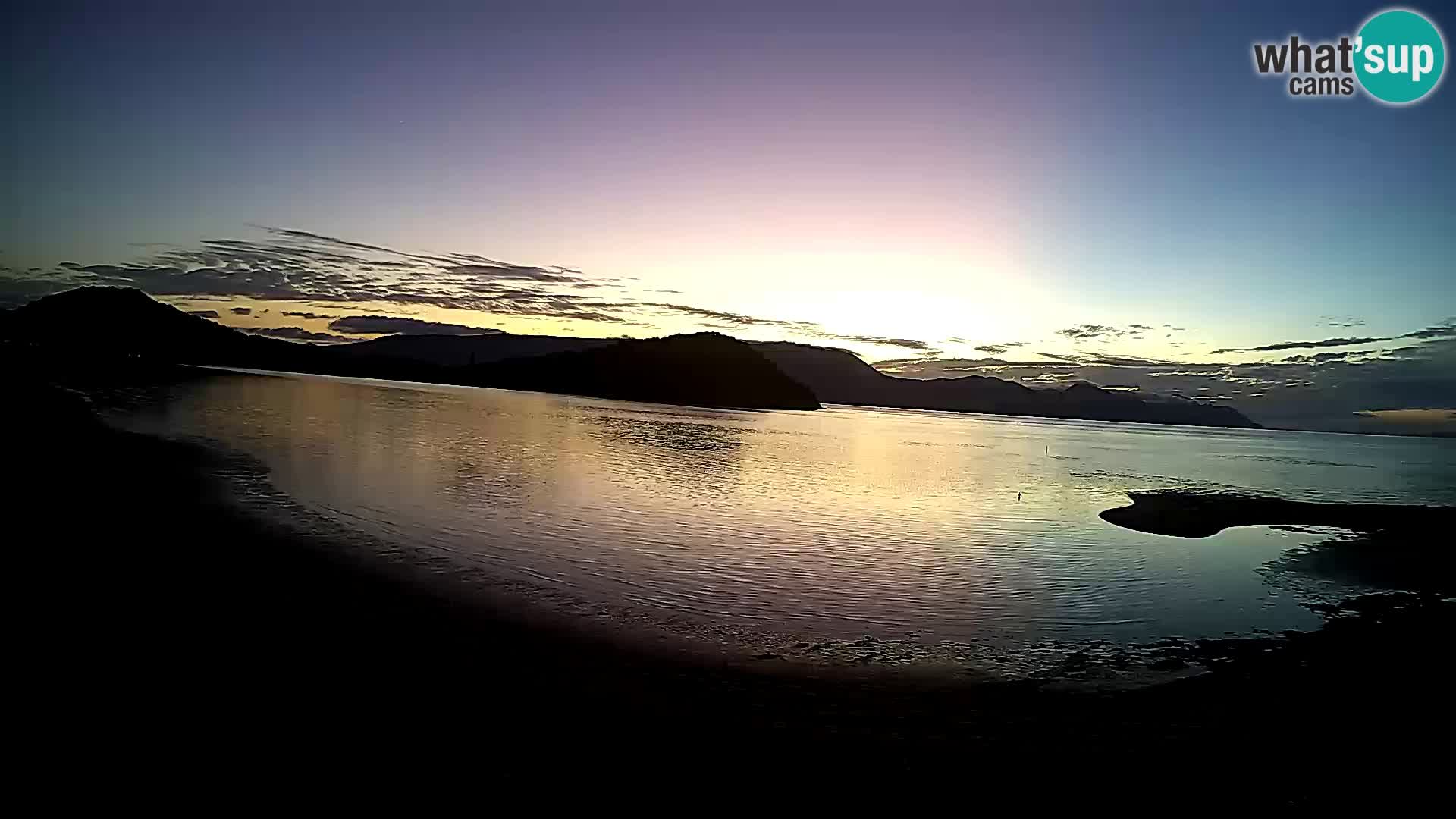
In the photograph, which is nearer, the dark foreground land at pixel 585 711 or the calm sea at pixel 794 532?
the dark foreground land at pixel 585 711

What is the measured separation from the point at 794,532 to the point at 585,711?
1562cm

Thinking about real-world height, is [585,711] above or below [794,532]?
above

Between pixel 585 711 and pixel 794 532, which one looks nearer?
pixel 585 711

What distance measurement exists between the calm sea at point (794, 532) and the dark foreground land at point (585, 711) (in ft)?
9.70

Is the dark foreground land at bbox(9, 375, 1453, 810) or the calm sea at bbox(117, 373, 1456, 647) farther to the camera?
the calm sea at bbox(117, 373, 1456, 647)

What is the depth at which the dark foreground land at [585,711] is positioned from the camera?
7055mm

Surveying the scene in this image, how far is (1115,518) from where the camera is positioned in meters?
31.0

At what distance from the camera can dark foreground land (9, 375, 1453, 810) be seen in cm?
705

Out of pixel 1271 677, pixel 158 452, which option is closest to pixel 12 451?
pixel 158 452

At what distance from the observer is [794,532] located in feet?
78.3

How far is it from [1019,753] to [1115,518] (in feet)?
84.5

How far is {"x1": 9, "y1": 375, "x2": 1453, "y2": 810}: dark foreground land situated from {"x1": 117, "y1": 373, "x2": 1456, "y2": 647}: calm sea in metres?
2.96

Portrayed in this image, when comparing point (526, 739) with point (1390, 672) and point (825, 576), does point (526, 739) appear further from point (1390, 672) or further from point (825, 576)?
point (1390, 672)

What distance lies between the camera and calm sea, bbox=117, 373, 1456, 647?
50.2ft
